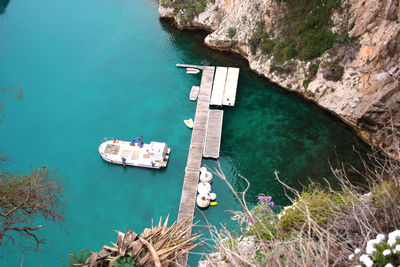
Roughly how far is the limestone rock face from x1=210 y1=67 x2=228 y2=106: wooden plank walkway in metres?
4.13

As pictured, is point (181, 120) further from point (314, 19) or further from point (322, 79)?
point (314, 19)

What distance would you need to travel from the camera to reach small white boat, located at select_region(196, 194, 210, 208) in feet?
101

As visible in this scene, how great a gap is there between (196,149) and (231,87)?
10.6 m

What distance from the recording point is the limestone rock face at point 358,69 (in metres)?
32.5

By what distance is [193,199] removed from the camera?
1233 inches

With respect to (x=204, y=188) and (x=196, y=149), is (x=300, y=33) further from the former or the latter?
(x=204, y=188)

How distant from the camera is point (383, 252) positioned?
942cm

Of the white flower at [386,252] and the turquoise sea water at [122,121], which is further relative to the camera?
the turquoise sea water at [122,121]

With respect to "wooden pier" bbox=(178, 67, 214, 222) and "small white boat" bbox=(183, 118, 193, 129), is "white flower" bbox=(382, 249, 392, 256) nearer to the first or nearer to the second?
"wooden pier" bbox=(178, 67, 214, 222)

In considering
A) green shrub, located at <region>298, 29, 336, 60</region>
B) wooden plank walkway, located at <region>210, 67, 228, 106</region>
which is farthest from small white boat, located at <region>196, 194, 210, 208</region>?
green shrub, located at <region>298, 29, 336, 60</region>

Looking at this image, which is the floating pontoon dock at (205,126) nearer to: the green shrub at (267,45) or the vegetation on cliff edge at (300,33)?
the green shrub at (267,45)

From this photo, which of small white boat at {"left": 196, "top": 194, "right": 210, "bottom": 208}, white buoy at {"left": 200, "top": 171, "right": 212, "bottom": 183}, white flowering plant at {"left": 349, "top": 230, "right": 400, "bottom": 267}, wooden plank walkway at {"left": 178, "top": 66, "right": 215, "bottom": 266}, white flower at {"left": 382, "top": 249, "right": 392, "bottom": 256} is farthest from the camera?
white buoy at {"left": 200, "top": 171, "right": 212, "bottom": 183}

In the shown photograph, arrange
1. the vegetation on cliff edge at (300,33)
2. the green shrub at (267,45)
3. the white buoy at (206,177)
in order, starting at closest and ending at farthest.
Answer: the white buoy at (206,177)
the vegetation on cliff edge at (300,33)
the green shrub at (267,45)

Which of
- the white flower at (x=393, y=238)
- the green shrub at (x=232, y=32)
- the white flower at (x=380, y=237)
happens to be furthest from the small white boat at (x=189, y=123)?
the white flower at (x=393, y=238)
